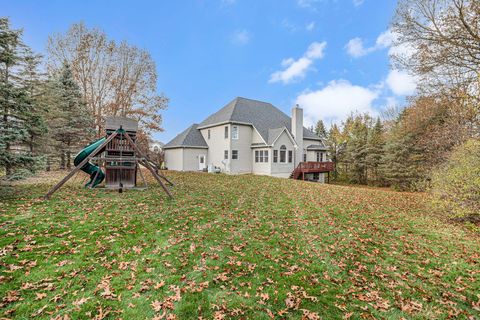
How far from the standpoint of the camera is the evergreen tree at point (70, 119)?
20.0m

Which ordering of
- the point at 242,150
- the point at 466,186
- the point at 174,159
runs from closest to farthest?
the point at 466,186
the point at 242,150
the point at 174,159

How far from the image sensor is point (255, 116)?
2648cm

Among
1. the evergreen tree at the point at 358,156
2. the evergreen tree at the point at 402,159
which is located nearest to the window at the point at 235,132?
the evergreen tree at the point at 402,159

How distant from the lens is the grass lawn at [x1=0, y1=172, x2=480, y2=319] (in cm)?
350

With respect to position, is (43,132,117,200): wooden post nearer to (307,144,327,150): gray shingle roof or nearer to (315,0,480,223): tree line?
(315,0,480,223): tree line

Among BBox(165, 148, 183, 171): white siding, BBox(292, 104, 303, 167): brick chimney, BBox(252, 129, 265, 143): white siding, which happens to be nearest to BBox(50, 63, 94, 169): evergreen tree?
BBox(165, 148, 183, 171): white siding

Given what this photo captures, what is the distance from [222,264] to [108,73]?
26369mm

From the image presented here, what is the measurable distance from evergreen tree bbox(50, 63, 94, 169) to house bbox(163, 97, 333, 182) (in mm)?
8958

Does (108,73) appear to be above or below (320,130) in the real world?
above

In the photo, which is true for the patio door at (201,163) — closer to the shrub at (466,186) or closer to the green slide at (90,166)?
the green slide at (90,166)

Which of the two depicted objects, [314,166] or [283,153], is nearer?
[283,153]

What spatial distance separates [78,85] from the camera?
2262 centimetres

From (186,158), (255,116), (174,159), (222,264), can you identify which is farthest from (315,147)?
(222,264)

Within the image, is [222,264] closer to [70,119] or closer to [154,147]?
[70,119]
